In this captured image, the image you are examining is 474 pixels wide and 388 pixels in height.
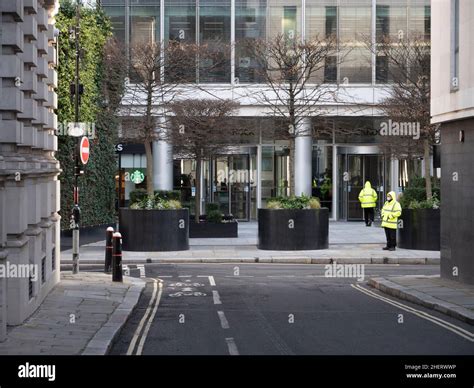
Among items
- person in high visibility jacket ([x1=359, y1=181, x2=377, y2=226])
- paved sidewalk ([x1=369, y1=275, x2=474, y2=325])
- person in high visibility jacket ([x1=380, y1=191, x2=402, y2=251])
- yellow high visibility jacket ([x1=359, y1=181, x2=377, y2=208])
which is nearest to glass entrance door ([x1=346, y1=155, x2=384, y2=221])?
person in high visibility jacket ([x1=359, y1=181, x2=377, y2=226])

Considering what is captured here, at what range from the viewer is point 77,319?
42.8ft

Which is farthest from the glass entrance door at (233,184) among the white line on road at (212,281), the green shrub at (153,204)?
the white line on road at (212,281)

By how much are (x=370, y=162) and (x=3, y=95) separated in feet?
102

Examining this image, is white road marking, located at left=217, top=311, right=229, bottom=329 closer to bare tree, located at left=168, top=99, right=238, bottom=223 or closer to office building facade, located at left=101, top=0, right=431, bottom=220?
bare tree, located at left=168, top=99, right=238, bottom=223

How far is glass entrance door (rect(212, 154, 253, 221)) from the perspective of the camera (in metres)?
41.0

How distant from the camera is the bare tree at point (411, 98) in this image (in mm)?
29656

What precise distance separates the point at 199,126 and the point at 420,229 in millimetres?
9372

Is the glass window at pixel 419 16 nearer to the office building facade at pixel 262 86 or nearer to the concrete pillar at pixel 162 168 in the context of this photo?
the office building facade at pixel 262 86

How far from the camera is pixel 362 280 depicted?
2012 centimetres

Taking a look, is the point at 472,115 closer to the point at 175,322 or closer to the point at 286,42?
the point at 175,322

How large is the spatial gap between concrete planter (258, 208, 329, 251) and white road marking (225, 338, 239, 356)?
559 inches

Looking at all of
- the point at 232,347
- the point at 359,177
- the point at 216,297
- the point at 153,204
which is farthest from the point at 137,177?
the point at 232,347

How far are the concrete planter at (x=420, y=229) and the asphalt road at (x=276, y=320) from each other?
6.15 metres
